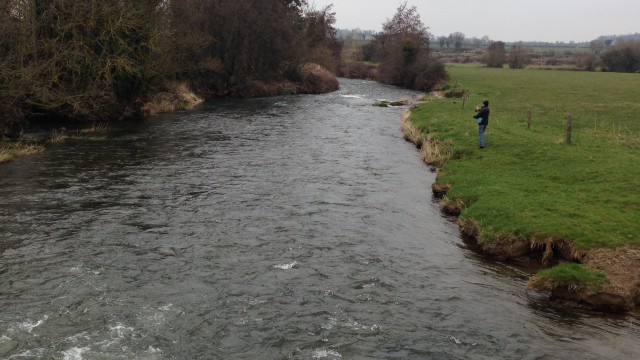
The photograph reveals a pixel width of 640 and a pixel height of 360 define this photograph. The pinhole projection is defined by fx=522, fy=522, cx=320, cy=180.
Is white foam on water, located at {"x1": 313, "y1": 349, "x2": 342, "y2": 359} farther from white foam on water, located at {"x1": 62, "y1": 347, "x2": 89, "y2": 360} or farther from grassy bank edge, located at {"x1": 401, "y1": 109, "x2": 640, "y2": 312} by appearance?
grassy bank edge, located at {"x1": 401, "y1": 109, "x2": 640, "y2": 312}

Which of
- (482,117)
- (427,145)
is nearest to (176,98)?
(427,145)

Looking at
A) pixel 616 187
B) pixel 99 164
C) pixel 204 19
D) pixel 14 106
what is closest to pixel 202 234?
pixel 99 164

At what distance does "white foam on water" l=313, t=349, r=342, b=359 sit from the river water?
1.5 inches

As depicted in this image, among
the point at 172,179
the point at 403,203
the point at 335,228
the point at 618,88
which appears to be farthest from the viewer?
the point at 618,88

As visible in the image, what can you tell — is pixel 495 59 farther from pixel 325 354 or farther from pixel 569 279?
pixel 325 354

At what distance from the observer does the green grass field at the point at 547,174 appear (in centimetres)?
1644

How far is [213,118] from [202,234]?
2854cm

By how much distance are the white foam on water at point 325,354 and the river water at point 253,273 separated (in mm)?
38

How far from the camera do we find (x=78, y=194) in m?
20.8

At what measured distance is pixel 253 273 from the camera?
46.3ft

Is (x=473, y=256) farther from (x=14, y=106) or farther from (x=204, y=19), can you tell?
(x=204, y=19)

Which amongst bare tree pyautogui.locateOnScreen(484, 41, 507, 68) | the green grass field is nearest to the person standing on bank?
the green grass field

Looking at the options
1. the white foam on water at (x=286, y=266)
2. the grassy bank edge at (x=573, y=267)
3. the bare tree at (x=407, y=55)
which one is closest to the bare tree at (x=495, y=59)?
the bare tree at (x=407, y=55)

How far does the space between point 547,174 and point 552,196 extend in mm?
3494
